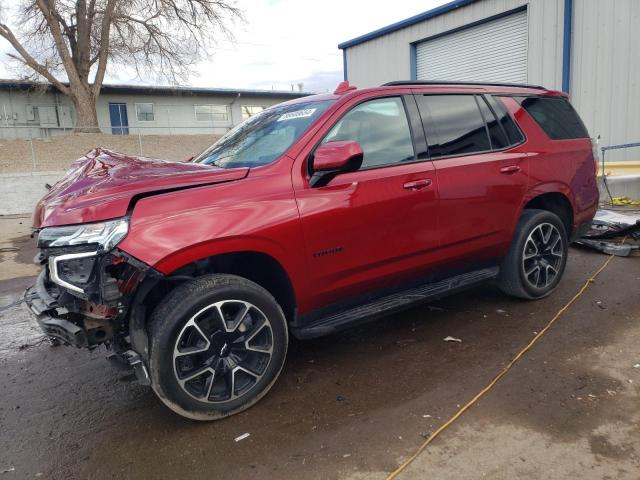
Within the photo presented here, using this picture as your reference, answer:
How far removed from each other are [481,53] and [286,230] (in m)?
11.2

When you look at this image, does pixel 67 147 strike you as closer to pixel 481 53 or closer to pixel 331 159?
pixel 481 53

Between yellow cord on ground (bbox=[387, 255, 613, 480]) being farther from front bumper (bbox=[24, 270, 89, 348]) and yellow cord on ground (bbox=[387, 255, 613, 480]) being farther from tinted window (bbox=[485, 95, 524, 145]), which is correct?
front bumper (bbox=[24, 270, 89, 348])

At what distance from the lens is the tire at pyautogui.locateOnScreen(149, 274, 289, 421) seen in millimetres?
2676

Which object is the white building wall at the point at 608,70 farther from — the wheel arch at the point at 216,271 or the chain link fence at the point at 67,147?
the chain link fence at the point at 67,147

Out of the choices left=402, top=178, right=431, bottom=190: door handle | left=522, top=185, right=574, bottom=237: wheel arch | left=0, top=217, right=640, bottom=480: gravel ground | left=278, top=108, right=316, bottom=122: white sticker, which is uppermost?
left=278, top=108, right=316, bottom=122: white sticker

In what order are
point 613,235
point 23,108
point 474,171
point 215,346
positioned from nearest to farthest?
point 215,346
point 474,171
point 613,235
point 23,108

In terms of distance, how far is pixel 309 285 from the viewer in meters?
3.13

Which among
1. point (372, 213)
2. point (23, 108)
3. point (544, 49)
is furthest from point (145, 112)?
point (372, 213)

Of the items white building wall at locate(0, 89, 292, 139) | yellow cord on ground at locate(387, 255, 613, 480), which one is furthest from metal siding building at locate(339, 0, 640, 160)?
white building wall at locate(0, 89, 292, 139)

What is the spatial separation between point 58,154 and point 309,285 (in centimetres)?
2035

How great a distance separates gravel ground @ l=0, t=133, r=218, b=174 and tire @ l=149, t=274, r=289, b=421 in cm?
1456

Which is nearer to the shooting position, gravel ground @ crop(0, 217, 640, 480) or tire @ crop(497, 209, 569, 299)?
gravel ground @ crop(0, 217, 640, 480)

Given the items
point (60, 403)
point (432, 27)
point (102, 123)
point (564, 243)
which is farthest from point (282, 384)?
point (102, 123)

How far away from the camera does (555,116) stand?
4637 mm
